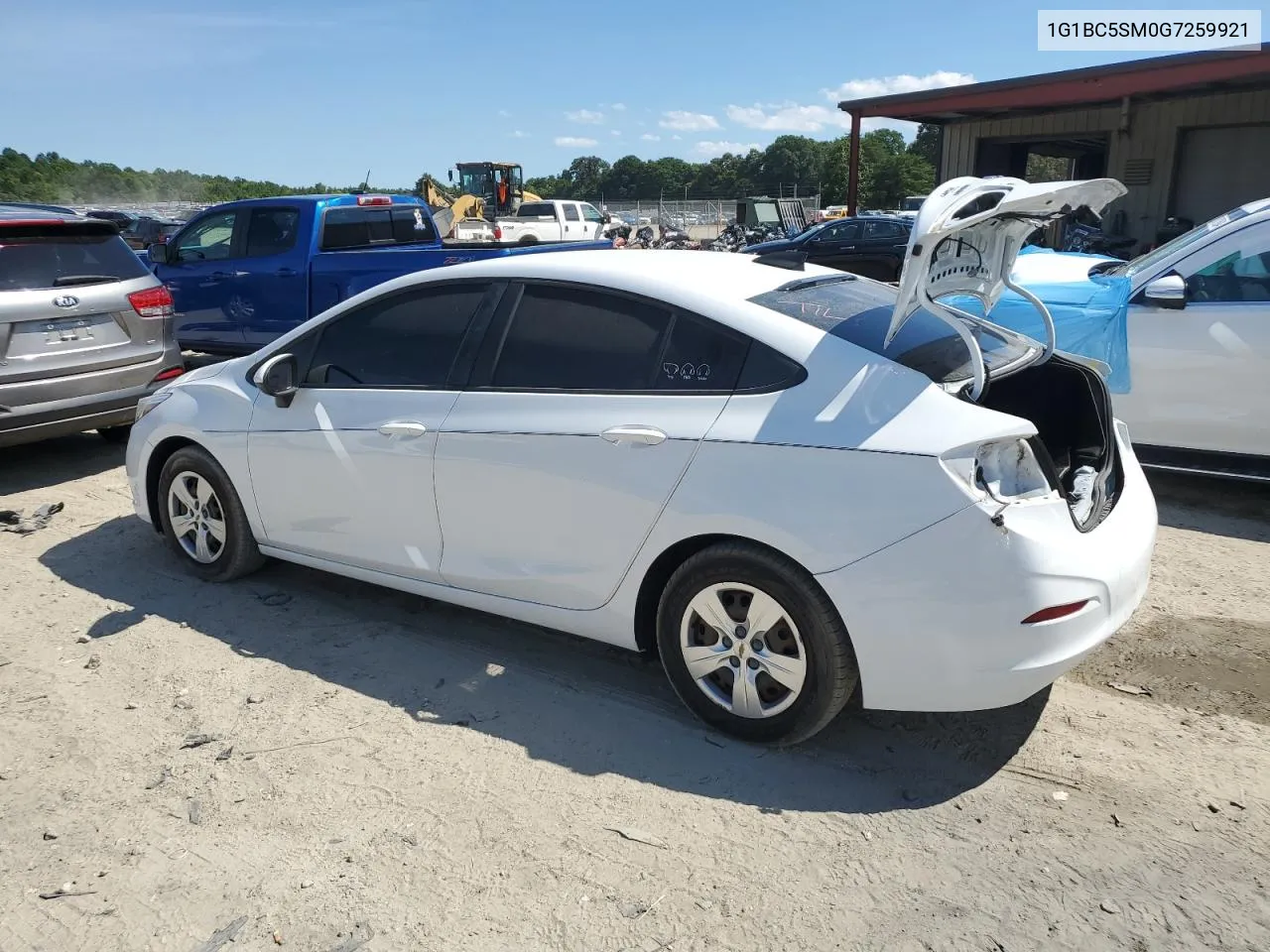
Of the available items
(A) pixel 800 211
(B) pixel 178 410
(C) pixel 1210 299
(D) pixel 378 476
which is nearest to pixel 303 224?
(B) pixel 178 410

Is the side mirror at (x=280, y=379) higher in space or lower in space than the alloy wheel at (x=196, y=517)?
higher

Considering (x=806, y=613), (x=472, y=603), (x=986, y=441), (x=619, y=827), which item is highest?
(x=986, y=441)

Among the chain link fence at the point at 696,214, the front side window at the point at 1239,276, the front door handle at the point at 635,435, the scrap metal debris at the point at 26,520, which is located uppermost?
the front side window at the point at 1239,276

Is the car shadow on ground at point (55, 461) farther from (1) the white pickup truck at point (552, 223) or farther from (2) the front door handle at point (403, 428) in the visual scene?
(1) the white pickup truck at point (552, 223)

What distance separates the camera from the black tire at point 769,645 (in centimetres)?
299

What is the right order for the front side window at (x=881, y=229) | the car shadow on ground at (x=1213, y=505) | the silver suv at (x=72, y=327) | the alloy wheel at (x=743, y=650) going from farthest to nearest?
the front side window at (x=881, y=229)
the silver suv at (x=72, y=327)
the car shadow on ground at (x=1213, y=505)
the alloy wheel at (x=743, y=650)

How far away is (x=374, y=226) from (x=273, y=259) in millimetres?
1072

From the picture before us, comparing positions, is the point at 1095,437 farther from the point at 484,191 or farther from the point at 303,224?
the point at 484,191

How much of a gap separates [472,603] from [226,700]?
1.01m

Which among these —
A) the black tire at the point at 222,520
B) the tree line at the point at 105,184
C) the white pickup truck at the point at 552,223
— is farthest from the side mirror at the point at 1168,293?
the tree line at the point at 105,184

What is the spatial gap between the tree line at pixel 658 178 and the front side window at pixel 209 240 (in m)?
27.9

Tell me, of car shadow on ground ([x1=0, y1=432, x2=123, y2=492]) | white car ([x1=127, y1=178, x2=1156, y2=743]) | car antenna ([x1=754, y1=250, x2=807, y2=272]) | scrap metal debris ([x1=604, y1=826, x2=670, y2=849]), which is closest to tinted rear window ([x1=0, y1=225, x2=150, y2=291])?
car shadow on ground ([x1=0, y1=432, x2=123, y2=492])

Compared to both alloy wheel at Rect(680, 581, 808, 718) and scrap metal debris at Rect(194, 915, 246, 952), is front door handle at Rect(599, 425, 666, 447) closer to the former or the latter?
alloy wheel at Rect(680, 581, 808, 718)

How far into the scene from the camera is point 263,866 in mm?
2816
